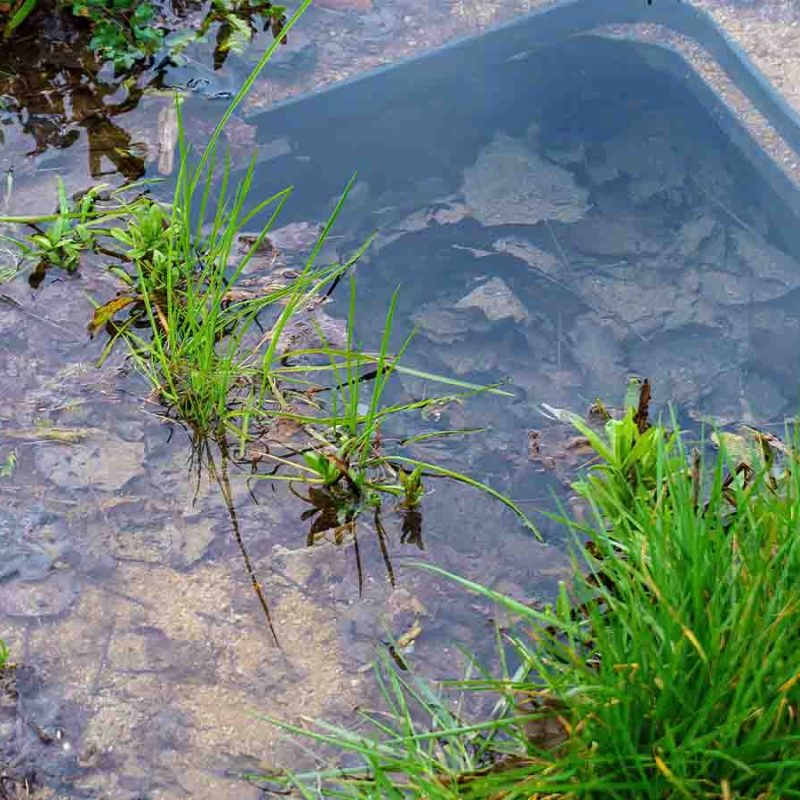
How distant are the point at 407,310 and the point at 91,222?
0.93 metres

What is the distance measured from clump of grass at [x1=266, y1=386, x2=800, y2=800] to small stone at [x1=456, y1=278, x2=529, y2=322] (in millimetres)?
1147

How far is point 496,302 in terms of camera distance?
10.2 feet

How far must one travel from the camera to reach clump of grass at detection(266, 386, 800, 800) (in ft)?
5.16

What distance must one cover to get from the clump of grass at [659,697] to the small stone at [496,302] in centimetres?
115

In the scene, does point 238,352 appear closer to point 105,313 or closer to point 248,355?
point 248,355

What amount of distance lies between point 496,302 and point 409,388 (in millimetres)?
537

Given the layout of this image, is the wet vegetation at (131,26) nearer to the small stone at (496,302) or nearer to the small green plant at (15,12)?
the small green plant at (15,12)

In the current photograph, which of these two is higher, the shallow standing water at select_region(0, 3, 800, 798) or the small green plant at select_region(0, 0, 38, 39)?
the small green plant at select_region(0, 0, 38, 39)

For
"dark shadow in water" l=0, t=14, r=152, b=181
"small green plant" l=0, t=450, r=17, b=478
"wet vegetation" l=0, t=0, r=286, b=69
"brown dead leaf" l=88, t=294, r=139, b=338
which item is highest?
"wet vegetation" l=0, t=0, r=286, b=69

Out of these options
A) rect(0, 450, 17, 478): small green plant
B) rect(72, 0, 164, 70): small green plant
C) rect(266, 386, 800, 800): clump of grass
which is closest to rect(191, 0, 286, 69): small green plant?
rect(72, 0, 164, 70): small green plant

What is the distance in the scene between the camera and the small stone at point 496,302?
3.09m

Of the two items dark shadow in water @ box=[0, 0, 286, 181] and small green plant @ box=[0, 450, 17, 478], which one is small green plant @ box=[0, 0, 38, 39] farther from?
small green plant @ box=[0, 450, 17, 478]

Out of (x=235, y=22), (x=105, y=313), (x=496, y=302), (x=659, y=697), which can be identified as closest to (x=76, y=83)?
(x=235, y=22)

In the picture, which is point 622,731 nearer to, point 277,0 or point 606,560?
point 606,560
